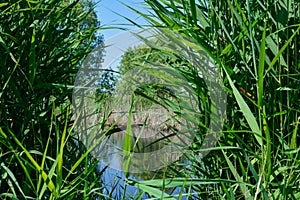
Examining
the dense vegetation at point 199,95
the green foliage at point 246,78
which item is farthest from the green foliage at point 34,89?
the green foliage at point 246,78

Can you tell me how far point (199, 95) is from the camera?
0.77m

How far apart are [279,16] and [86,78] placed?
471 mm

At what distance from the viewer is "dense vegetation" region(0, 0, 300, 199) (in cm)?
65

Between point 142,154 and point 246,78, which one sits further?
point 142,154

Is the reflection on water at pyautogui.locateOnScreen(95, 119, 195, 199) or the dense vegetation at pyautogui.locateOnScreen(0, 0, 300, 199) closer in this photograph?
the dense vegetation at pyautogui.locateOnScreen(0, 0, 300, 199)

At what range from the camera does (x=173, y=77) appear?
83 cm

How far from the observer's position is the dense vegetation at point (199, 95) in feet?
2.12

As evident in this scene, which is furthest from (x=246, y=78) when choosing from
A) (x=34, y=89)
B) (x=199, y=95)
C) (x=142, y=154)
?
(x=34, y=89)

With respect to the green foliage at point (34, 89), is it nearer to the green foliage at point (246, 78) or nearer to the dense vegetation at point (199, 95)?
the dense vegetation at point (199, 95)

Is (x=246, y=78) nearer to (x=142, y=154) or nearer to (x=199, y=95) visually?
(x=199, y=95)

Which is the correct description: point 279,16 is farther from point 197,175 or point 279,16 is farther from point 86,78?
point 86,78

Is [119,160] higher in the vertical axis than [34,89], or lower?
lower

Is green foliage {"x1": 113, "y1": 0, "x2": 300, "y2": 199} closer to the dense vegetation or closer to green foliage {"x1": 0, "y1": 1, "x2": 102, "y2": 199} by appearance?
the dense vegetation

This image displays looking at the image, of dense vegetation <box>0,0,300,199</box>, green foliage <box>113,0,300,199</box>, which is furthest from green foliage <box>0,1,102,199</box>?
green foliage <box>113,0,300,199</box>
